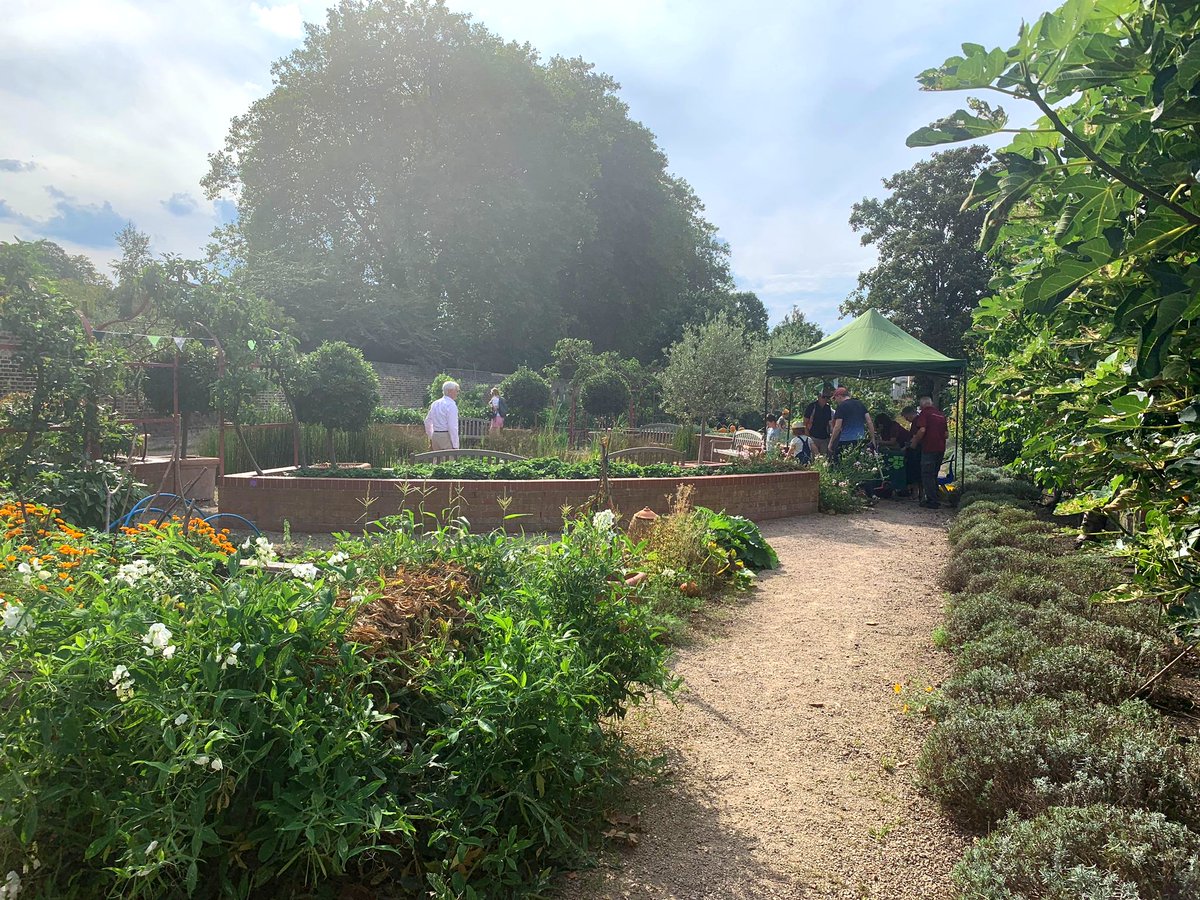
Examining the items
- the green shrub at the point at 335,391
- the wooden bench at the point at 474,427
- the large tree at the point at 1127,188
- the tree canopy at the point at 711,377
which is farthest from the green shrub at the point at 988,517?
the tree canopy at the point at 711,377

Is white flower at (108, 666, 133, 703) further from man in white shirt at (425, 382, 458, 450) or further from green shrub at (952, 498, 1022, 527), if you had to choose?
man in white shirt at (425, 382, 458, 450)

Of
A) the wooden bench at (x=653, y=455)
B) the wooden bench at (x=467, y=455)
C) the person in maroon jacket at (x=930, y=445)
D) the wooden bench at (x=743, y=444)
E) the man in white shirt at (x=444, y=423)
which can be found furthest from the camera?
the wooden bench at (x=743, y=444)

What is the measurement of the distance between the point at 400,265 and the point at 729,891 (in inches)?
1231

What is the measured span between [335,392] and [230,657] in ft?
33.5

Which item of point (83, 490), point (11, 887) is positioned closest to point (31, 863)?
point (11, 887)

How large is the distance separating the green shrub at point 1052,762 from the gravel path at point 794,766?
6.6 inches

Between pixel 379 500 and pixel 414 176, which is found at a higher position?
pixel 414 176

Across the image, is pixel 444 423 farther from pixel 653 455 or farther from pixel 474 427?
pixel 474 427

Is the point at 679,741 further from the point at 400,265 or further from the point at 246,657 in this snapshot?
→ the point at 400,265

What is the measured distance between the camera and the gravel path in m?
2.32

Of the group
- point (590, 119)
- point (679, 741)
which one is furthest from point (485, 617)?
point (590, 119)

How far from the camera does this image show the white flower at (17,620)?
173 centimetres

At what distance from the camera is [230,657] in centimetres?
175

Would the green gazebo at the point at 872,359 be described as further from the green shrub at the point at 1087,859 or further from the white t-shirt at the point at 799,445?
the green shrub at the point at 1087,859
